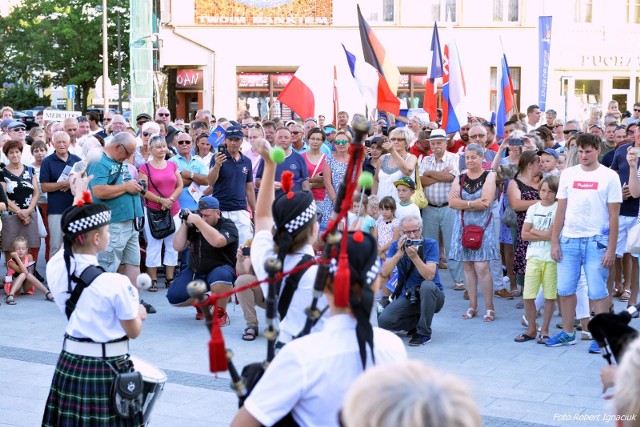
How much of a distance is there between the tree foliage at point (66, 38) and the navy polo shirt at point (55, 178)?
39.7 metres

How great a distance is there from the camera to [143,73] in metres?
22.0

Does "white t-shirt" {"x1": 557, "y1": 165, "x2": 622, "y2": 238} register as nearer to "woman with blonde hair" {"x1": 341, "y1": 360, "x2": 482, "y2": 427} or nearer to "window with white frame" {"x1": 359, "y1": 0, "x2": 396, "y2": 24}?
"woman with blonde hair" {"x1": 341, "y1": 360, "x2": 482, "y2": 427}

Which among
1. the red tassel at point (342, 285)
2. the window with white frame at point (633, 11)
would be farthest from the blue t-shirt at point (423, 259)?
the window with white frame at point (633, 11)

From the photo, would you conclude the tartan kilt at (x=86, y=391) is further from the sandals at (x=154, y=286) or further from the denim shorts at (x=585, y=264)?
the sandals at (x=154, y=286)

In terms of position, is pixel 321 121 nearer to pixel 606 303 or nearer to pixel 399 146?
pixel 399 146

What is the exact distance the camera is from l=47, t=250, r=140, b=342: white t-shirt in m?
4.65

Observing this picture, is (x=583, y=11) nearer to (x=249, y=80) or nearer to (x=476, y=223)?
(x=249, y=80)

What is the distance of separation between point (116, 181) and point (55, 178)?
64.6 inches

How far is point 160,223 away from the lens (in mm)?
11008

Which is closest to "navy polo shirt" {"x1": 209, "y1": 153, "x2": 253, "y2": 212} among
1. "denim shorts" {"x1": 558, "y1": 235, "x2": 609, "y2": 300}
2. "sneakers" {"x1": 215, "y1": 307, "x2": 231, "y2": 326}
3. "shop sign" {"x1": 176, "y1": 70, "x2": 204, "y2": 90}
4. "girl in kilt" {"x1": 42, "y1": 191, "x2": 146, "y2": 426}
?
"sneakers" {"x1": 215, "y1": 307, "x2": 231, "y2": 326}

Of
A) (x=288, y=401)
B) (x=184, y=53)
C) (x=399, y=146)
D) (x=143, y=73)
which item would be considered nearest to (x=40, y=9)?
(x=184, y=53)

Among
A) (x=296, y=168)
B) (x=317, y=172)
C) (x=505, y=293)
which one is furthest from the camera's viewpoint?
(x=317, y=172)

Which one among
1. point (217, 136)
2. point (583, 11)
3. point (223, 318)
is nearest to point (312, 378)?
point (223, 318)

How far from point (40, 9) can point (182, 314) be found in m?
44.8
